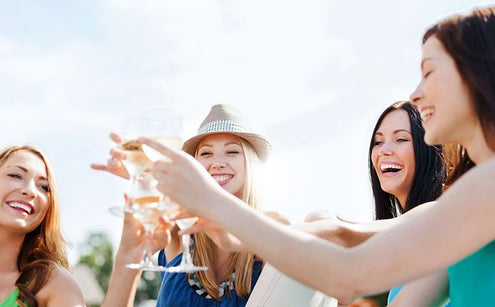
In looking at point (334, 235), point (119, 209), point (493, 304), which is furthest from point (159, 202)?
point (493, 304)

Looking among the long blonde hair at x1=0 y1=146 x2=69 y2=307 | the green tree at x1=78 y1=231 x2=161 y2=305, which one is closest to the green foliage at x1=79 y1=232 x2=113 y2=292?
the green tree at x1=78 y1=231 x2=161 y2=305

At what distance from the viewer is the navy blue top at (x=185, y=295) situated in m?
4.86

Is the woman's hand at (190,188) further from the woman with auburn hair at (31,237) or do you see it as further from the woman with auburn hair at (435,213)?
the woman with auburn hair at (31,237)

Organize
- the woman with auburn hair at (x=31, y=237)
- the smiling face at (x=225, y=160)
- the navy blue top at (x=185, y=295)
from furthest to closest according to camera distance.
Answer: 1. the smiling face at (x=225, y=160)
2. the woman with auburn hair at (x=31, y=237)
3. the navy blue top at (x=185, y=295)

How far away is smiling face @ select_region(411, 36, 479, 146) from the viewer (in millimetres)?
2635

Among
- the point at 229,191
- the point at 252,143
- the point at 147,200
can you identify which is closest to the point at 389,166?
the point at 252,143

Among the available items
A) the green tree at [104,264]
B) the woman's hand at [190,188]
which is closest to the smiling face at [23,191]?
the woman's hand at [190,188]

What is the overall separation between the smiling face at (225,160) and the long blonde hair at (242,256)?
52mm

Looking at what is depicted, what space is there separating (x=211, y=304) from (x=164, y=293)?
493 mm

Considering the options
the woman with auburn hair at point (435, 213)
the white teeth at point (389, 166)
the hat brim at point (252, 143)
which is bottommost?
the woman with auburn hair at point (435, 213)

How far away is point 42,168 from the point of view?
5383 millimetres

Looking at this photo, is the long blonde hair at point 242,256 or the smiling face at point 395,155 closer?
the long blonde hair at point 242,256

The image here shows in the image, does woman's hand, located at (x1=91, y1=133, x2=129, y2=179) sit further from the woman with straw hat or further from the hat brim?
the hat brim

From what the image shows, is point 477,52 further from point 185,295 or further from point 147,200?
point 185,295
